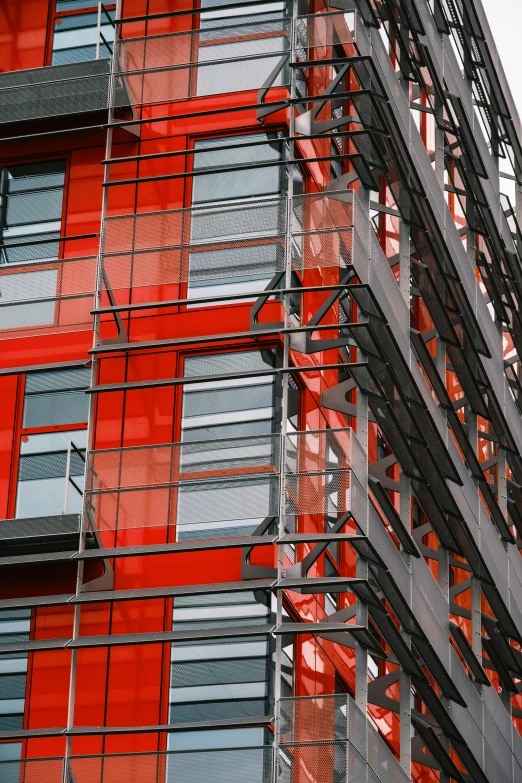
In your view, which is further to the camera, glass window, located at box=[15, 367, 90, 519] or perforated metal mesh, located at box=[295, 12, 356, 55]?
perforated metal mesh, located at box=[295, 12, 356, 55]

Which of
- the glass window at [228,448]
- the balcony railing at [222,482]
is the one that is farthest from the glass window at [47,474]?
the glass window at [228,448]

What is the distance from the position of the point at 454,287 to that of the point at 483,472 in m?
4.38

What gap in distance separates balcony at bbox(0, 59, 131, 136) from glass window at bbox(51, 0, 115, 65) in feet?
2.97

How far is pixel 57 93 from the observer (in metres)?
31.8

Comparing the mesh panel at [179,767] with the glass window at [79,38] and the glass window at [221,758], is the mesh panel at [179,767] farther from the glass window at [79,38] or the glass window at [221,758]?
the glass window at [79,38]

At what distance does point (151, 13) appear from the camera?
32.6m

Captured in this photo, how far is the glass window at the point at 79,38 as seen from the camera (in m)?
32.9

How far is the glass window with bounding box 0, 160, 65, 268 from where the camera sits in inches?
1248

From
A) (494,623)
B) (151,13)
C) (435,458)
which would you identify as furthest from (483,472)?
(151,13)

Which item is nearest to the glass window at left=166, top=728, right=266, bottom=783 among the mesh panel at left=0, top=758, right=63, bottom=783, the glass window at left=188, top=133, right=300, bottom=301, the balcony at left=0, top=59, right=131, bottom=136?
the mesh panel at left=0, top=758, right=63, bottom=783

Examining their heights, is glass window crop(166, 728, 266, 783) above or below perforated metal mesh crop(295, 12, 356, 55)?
below

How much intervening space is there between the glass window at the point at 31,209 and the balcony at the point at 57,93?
2.49ft

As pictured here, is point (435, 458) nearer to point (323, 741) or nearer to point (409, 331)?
point (409, 331)

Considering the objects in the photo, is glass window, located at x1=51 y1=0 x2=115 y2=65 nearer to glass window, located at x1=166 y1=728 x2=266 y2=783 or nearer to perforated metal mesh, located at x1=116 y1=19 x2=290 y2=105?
Answer: perforated metal mesh, located at x1=116 y1=19 x2=290 y2=105
